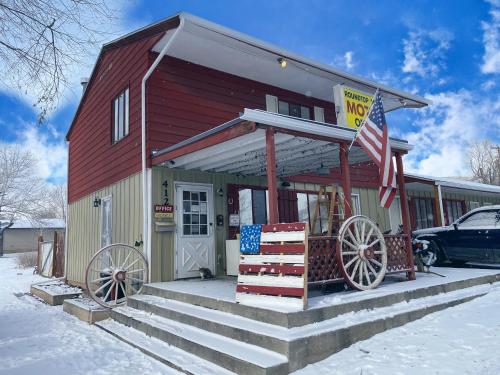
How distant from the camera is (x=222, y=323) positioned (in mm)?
4684

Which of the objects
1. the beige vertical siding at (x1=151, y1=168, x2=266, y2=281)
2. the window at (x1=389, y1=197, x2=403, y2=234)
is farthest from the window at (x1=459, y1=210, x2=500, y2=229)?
the beige vertical siding at (x1=151, y1=168, x2=266, y2=281)

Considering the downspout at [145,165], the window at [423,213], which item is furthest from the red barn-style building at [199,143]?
the window at [423,213]

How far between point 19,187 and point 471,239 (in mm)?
33959

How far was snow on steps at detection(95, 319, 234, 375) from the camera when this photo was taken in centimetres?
416

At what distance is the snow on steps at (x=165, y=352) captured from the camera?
4.16 meters

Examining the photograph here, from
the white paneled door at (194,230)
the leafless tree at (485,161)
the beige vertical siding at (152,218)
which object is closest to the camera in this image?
the beige vertical siding at (152,218)

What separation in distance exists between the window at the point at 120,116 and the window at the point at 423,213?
35.3 ft

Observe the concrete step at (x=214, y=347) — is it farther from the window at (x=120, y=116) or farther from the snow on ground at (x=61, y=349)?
the window at (x=120, y=116)

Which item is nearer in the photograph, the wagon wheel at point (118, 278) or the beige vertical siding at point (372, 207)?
the wagon wheel at point (118, 278)

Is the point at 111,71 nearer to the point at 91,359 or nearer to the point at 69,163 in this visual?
the point at 69,163

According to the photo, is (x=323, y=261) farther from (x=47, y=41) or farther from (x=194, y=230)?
(x=47, y=41)

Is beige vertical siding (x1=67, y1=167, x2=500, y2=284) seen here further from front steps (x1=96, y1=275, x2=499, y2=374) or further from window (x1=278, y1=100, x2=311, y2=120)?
window (x1=278, y1=100, x2=311, y2=120)

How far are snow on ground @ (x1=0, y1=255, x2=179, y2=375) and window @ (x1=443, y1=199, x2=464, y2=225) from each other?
1412 cm

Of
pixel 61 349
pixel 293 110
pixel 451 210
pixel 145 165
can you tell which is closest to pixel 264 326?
pixel 61 349
